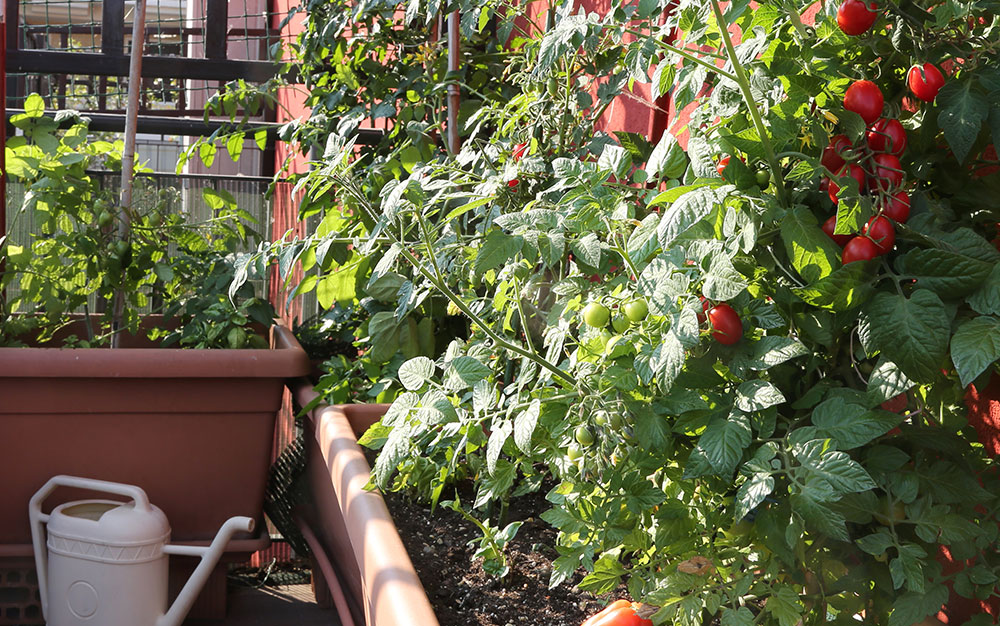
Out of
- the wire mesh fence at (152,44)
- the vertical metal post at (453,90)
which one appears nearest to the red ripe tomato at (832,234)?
the vertical metal post at (453,90)

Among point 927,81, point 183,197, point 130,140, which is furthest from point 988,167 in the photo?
point 183,197

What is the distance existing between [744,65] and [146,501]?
151 centimetres

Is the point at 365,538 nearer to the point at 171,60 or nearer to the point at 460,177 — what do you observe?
the point at 460,177

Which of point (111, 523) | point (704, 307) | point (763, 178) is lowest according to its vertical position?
point (111, 523)

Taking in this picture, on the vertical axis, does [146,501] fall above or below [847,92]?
below

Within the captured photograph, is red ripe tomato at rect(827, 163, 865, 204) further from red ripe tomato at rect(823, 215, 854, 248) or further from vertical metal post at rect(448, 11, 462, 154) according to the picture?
vertical metal post at rect(448, 11, 462, 154)

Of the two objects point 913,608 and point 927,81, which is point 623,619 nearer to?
point 913,608

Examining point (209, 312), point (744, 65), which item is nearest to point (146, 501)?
point (209, 312)

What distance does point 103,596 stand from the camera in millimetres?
1731

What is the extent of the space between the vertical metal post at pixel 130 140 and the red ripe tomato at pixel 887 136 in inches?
70.1

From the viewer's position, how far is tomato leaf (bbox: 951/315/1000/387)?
563 millimetres

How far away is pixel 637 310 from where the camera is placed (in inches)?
29.8

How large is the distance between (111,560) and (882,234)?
158 centimetres

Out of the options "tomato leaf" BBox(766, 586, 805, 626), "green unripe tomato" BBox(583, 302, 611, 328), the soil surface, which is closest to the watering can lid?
the soil surface
